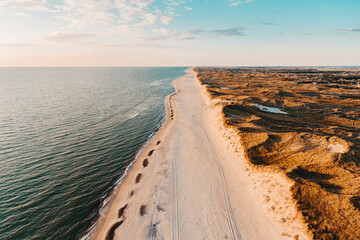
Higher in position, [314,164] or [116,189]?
[314,164]

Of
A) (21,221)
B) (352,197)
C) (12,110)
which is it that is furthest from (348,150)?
(12,110)

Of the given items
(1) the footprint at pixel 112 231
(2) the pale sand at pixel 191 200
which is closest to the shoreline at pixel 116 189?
(2) the pale sand at pixel 191 200

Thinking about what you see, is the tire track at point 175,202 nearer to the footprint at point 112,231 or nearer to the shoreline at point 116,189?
the footprint at point 112,231

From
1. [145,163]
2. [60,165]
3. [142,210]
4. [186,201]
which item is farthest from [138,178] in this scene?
[60,165]

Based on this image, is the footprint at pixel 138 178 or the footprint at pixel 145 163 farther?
the footprint at pixel 145 163

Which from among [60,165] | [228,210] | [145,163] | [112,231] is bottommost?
[112,231]

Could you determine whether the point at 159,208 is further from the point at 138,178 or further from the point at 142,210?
the point at 138,178

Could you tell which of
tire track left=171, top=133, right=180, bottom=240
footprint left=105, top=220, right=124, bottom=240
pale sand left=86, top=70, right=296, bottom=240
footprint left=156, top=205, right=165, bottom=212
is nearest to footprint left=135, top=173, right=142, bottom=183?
pale sand left=86, top=70, right=296, bottom=240
